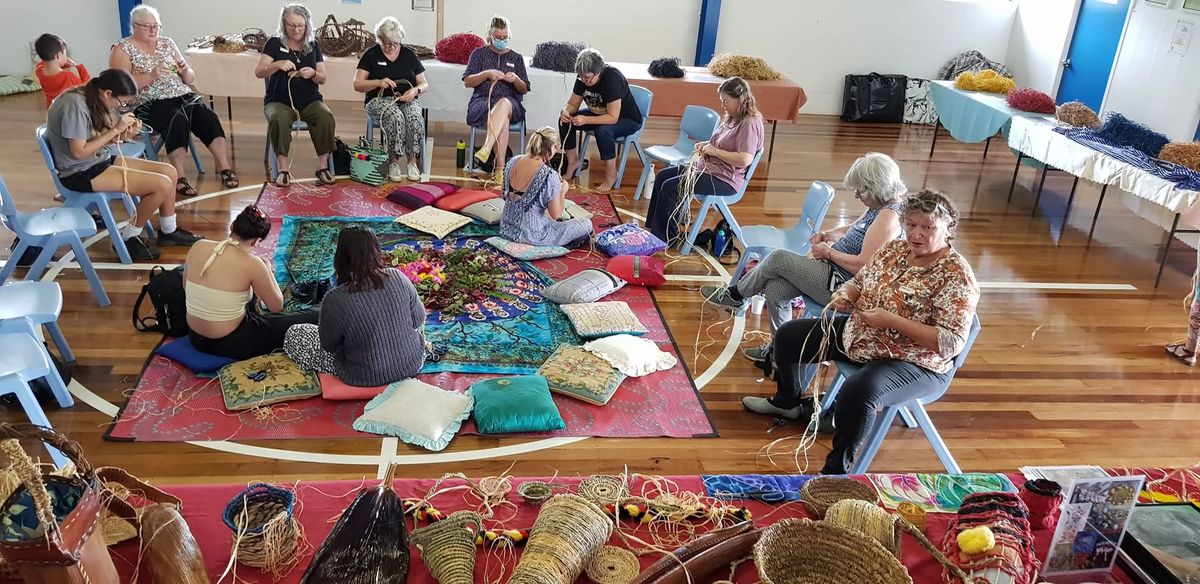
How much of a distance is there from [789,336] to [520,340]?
1.41 meters

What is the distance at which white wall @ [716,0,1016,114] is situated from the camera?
10.5m

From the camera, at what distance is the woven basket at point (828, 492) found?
2434 millimetres

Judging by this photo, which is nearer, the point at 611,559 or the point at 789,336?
the point at 611,559

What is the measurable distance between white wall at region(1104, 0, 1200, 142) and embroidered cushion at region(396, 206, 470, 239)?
6.30 m

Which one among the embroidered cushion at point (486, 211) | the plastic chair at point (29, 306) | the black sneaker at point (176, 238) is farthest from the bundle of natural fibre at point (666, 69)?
the plastic chair at point (29, 306)

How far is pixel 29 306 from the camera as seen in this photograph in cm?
386

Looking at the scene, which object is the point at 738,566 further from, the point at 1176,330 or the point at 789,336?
the point at 1176,330

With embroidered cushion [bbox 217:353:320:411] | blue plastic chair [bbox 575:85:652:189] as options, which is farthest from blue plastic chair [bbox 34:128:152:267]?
blue plastic chair [bbox 575:85:652:189]

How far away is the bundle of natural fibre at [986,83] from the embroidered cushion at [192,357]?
732 centimetres

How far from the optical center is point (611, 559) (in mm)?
2232

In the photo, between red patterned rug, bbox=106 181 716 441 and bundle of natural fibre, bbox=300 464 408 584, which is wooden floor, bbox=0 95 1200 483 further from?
bundle of natural fibre, bbox=300 464 408 584

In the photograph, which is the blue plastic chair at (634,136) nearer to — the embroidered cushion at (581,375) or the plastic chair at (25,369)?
the embroidered cushion at (581,375)

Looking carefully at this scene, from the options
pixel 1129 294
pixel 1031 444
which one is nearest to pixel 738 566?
Result: pixel 1031 444

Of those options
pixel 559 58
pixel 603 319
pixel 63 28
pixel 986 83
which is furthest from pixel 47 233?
pixel 986 83
